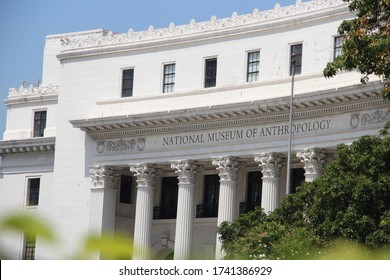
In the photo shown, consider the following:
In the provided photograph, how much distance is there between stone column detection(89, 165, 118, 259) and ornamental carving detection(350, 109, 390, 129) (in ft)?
59.0

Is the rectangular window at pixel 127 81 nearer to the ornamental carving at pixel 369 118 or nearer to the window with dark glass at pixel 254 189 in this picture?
the window with dark glass at pixel 254 189

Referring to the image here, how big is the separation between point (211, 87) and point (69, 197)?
11962 mm

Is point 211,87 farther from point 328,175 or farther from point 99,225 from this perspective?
point 328,175

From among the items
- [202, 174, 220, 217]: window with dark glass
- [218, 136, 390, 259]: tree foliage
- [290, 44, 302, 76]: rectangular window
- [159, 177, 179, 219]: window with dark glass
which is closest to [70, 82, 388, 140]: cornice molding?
[290, 44, 302, 76]: rectangular window

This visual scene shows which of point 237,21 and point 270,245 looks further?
point 237,21

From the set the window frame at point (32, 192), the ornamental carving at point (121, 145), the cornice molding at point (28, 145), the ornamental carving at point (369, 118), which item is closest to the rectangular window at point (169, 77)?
the ornamental carving at point (121, 145)

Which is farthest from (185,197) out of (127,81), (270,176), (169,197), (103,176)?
(127,81)

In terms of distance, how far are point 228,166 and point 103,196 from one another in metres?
9.24

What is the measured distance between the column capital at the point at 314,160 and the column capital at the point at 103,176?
14.6m

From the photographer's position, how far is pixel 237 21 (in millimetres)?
67188

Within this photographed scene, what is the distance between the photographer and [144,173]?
68.1m
